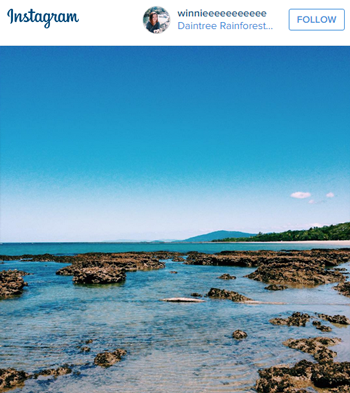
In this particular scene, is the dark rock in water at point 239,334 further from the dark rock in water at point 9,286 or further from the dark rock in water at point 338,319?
the dark rock in water at point 9,286

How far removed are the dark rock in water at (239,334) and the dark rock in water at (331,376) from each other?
13.0 ft

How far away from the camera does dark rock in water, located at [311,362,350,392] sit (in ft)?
28.0

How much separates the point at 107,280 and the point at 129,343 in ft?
62.5

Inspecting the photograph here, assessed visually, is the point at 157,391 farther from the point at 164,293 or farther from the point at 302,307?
the point at 164,293

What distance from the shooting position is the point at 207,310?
18266 millimetres

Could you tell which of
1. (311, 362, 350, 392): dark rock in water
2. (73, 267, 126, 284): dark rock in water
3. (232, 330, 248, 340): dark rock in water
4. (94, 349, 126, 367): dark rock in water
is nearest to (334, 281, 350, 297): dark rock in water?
(232, 330, 248, 340): dark rock in water

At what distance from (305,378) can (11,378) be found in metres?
9.26

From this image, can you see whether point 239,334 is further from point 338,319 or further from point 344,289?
point 344,289

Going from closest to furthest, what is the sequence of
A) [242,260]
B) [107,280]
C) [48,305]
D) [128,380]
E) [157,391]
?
[157,391], [128,380], [48,305], [107,280], [242,260]

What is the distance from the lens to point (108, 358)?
10531 mm

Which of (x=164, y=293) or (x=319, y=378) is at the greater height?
(x=319, y=378)

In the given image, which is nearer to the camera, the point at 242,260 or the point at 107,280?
the point at 107,280

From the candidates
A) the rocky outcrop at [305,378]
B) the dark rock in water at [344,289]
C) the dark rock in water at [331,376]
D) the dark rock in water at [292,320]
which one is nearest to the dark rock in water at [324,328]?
the dark rock in water at [292,320]

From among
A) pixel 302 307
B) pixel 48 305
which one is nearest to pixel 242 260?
pixel 302 307
